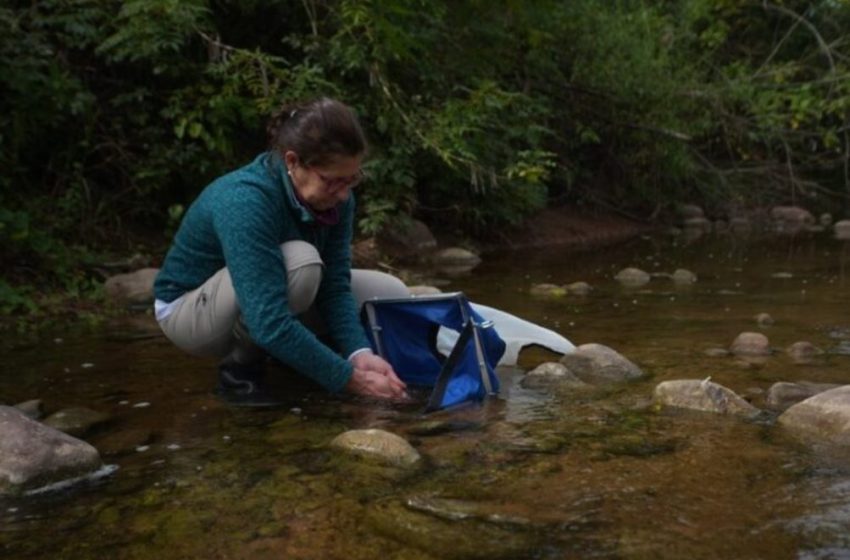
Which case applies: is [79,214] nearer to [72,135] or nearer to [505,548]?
[72,135]

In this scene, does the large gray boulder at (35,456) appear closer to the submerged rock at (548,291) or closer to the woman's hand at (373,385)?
the woman's hand at (373,385)

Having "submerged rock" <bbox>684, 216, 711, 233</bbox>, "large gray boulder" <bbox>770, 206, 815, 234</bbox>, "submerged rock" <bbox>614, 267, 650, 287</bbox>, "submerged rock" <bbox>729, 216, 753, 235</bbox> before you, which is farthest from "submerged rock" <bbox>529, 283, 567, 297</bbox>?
"large gray boulder" <bbox>770, 206, 815, 234</bbox>

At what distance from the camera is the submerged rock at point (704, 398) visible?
8.98 ft

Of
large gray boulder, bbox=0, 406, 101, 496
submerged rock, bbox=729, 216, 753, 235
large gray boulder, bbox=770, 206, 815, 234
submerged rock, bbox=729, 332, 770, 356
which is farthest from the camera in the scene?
large gray boulder, bbox=770, 206, 815, 234

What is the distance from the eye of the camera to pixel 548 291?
217 inches

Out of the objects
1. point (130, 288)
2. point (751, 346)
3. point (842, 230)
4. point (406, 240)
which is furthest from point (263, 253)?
point (842, 230)

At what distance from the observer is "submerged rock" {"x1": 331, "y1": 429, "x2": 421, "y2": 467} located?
2.31 meters

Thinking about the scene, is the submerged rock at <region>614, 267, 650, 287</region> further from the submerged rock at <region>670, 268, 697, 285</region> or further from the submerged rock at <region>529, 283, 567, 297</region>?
the submerged rock at <region>529, 283, 567, 297</region>

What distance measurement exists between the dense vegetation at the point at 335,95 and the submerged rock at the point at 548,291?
2.14 feet

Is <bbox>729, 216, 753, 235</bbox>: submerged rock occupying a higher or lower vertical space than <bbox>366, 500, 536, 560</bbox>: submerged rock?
lower

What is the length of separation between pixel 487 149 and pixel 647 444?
16.0 feet

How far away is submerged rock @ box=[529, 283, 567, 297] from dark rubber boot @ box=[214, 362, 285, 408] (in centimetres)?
263

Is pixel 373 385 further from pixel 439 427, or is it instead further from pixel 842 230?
pixel 842 230

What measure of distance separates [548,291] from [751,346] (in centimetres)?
191
